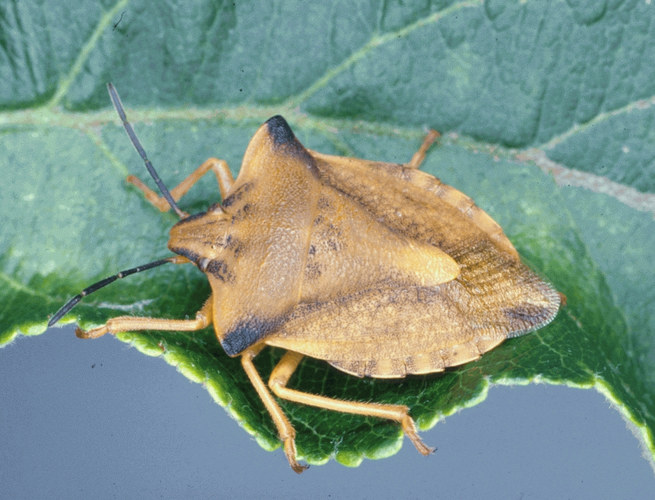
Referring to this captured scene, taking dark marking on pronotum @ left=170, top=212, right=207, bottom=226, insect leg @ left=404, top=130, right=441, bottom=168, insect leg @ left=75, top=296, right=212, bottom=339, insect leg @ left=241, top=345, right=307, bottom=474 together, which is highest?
insect leg @ left=404, top=130, right=441, bottom=168

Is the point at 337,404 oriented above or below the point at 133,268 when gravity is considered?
below

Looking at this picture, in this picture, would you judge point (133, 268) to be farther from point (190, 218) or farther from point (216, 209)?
point (216, 209)

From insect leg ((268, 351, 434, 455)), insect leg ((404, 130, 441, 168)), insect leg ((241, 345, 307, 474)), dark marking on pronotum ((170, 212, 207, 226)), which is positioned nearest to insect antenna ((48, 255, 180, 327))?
dark marking on pronotum ((170, 212, 207, 226))

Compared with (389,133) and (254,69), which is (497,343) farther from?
(254,69)

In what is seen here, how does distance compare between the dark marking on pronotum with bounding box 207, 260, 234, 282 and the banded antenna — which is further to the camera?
the dark marking on pronotum with bounding box 207, 260, 234, 282

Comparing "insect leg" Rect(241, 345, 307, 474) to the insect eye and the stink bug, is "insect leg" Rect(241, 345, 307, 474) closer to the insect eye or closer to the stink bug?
the stink bug

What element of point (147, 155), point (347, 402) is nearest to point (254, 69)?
point (147, 155)

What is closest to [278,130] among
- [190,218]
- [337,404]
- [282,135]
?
[282,135]

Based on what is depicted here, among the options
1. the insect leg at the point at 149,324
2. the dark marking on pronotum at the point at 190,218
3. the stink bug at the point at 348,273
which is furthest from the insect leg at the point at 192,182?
the insect leg at the point at 149,324
